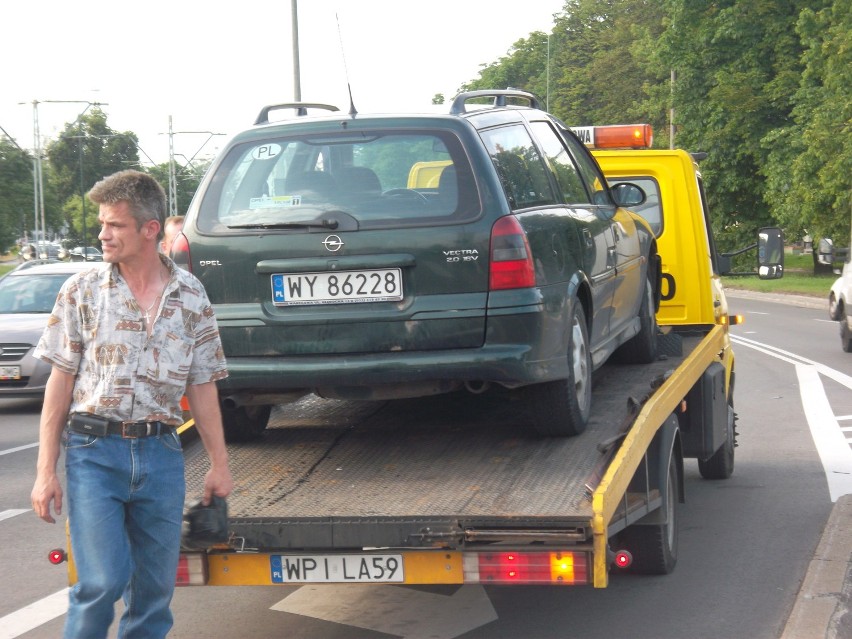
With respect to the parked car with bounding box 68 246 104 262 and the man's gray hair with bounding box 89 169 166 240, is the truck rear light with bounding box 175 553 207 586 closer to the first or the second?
the man's gray hair with bounding box 89 169 166 240

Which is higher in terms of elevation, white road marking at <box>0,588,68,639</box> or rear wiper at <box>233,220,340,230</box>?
rear wiper at <box>233,220,340,230</box>

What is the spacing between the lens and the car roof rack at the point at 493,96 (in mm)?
5933

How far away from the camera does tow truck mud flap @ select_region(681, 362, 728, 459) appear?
778 centimetres

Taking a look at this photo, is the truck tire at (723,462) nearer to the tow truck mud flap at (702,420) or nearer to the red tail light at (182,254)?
the tow truck mud flap at (702,420)

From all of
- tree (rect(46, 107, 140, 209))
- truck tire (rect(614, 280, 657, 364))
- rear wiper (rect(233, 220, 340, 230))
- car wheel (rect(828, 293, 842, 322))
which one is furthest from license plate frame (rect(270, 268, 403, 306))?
tree (rect(46, 107, 140, 209))

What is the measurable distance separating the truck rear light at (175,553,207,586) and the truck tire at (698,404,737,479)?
528cm

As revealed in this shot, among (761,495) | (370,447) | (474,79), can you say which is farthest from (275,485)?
(474,79)

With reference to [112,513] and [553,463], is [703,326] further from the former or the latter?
[112,513]

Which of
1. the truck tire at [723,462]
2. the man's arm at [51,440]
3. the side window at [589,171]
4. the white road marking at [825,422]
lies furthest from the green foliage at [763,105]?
the man's arm at [51,440]

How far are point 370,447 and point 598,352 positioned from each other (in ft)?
4.36

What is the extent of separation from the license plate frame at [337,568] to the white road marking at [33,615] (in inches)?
65.6

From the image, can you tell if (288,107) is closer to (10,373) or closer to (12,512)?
(12,512)

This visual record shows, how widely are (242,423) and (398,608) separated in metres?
1.12

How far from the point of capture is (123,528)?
13.4ft
